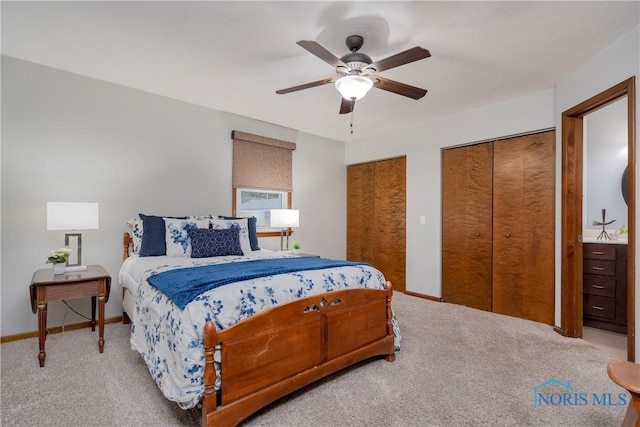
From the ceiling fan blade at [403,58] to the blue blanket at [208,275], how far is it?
1.46 m

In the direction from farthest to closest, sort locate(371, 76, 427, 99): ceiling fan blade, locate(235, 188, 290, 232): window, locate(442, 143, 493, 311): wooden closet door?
locate(235, 188, 290, 232): window
locate(442, 143, 493, 311): wooden closet door
locate(371, 76, 427, 99): ceiling fan blade

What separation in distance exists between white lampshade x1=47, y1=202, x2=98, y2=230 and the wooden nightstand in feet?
1.33

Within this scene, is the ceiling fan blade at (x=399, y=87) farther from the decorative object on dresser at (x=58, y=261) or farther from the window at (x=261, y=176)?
the decorative object on dresser at (x=58, y=261)

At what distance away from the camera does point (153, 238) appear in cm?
298

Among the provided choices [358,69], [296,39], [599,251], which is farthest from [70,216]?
[599,251]

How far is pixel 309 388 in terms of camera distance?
205 cm

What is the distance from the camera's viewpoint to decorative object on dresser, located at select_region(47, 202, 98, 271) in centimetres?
257

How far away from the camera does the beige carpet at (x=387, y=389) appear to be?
1744mm

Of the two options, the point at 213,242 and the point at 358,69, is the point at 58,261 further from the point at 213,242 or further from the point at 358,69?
the point at 358,69

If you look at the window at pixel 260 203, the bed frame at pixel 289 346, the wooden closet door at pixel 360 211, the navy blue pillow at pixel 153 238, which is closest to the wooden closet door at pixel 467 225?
the wooden closet door at pixel 360 211

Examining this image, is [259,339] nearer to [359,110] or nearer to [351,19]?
[351,19]

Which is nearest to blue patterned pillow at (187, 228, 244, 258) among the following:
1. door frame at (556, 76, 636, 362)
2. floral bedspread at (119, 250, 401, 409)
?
floral bedspread at (119, 250, 401, 409)

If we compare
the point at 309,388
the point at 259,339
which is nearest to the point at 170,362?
the point at 259,339

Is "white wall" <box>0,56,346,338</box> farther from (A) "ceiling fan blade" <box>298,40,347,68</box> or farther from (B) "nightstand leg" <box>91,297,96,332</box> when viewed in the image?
(A) "ceiling fan blade" <box>298,40,347,68</box>
